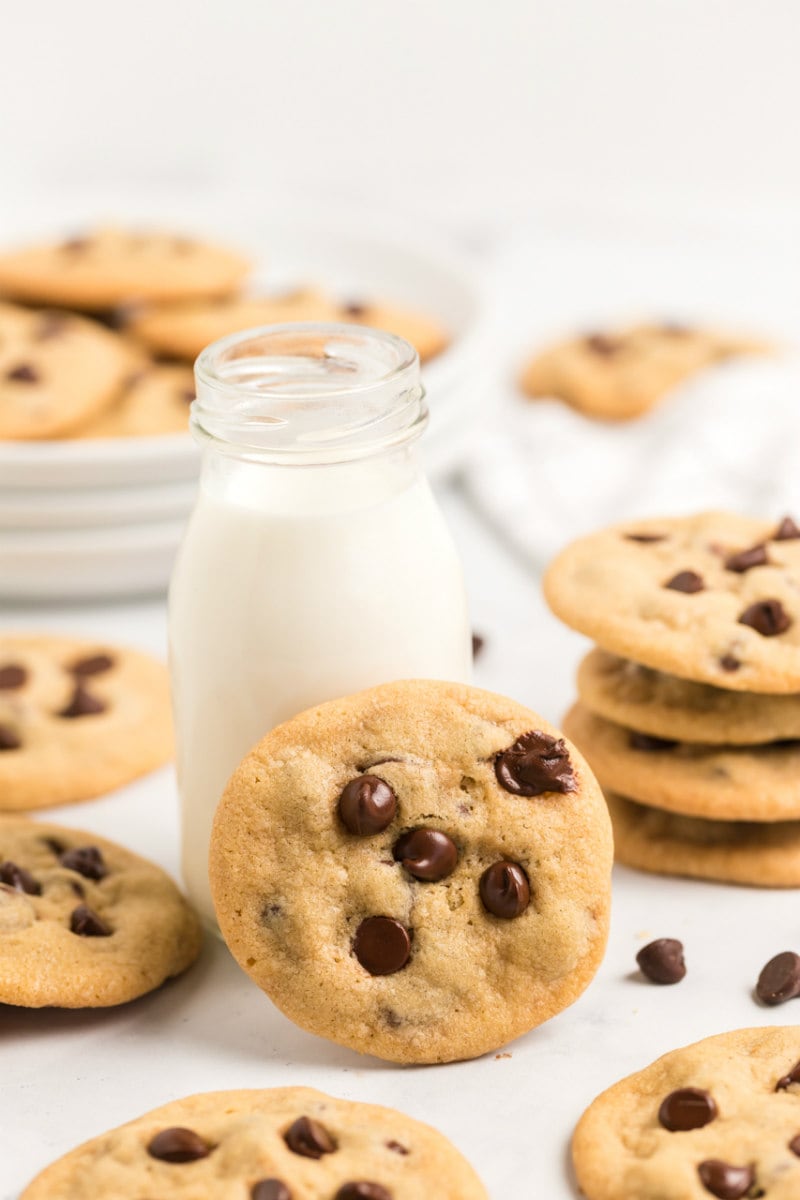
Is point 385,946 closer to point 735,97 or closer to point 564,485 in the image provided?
point 564,485

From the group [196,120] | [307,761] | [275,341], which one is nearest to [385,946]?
[307,761]

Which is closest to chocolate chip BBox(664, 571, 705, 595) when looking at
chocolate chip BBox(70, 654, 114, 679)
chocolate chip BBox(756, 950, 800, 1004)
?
chocolate chip BBox(756, 950, 800, 1004)

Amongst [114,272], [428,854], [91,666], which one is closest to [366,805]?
[428,854]

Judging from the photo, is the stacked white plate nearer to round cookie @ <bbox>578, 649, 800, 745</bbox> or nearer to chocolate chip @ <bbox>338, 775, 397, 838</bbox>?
round cookie @ <bbox>578, 649, 800, 745</bbox>

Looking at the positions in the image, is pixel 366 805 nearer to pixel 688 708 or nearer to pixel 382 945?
pixel 382 945

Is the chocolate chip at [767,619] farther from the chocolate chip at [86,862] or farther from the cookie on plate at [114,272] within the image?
the cookie on plate at [114,272]

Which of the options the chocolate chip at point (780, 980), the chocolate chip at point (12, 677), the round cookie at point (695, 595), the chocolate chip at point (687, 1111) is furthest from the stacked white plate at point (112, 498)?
the chocolate chip at point (687, 1111)
